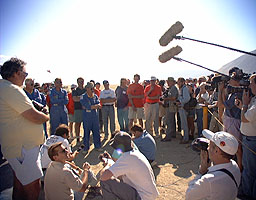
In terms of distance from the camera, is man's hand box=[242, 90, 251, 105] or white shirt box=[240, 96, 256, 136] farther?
man's hand box=[242, 90, 251, 105]

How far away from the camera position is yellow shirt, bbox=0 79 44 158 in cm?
205

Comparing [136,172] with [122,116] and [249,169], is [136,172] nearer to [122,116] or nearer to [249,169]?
[249,169]

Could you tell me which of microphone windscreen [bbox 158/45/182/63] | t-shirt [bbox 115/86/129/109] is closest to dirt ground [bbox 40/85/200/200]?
t-shirt [bbox 115/86/129/109]

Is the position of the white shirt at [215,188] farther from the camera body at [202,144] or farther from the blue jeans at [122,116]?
the blue jeans at [122,116]

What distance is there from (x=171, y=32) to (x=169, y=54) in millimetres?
517

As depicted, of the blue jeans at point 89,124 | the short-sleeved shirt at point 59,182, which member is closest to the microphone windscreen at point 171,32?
the blue jeans at point 89,124

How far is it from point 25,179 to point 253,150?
10.6 feet

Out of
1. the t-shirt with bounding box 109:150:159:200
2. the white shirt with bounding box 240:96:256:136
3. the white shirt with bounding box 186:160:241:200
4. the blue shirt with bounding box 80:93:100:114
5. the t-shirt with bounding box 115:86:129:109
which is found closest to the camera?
the white shirt with bounding box 186:160:241:200

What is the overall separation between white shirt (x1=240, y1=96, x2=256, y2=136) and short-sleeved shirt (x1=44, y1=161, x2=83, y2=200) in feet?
8.46

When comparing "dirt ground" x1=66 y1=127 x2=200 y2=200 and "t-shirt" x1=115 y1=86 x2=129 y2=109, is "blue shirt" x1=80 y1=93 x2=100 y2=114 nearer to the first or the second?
"dirt ground" x1=66 y1=127 x2=200 y2=200

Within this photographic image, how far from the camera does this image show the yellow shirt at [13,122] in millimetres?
2055

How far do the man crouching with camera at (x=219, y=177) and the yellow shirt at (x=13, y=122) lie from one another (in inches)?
77.0

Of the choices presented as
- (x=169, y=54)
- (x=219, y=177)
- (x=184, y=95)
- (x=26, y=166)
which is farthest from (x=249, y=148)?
(x=26, y=166)

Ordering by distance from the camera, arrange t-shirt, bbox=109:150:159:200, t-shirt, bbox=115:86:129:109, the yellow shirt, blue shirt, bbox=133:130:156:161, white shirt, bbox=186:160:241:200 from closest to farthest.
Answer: white shirt, bbox=186:160:241:200 → the yellow shirt → t-shirt, bbox=109:150:159:200 → blue shirt, bbox=133:130:156:161 → t-shirt, bbox=115:86:129:109
